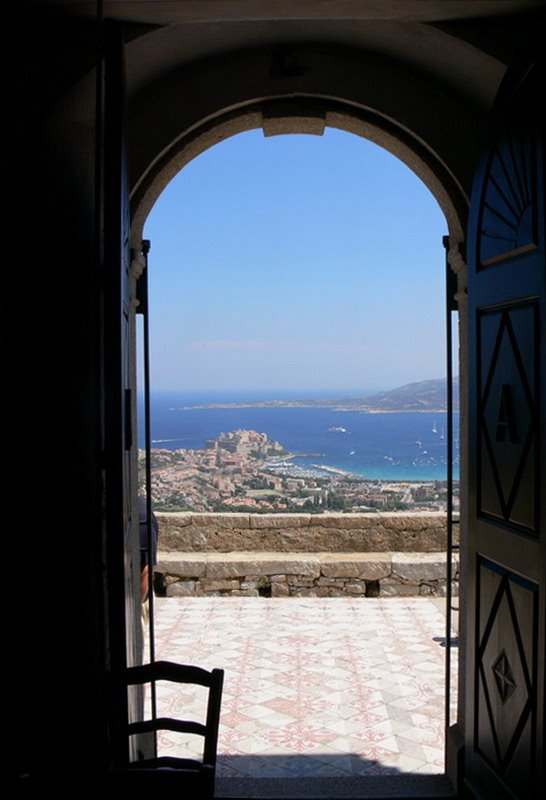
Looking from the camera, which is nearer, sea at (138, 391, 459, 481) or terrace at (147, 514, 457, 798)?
terrace at (147, 514, 457, 798)

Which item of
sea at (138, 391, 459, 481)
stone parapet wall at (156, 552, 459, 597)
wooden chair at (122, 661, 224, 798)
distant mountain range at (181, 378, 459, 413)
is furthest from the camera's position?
distant mountain range at (181, 378, 459, 413)

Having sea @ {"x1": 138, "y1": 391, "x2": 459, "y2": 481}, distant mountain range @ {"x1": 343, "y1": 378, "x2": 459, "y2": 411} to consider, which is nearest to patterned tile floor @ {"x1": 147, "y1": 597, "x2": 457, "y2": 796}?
sea @ {"x1": 138, "y1": 391, "x2": 459, "y2": 481}

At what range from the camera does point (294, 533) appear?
884cm

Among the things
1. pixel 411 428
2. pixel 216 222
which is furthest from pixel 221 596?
pixel 411 428

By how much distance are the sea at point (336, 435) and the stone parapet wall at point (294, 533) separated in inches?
992

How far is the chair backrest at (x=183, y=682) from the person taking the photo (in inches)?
96.5

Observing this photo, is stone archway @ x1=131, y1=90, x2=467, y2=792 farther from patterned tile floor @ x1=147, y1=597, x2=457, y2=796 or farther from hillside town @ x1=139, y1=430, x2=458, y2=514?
hillside town @ x1=139, y1=430, x2=458, y2=514

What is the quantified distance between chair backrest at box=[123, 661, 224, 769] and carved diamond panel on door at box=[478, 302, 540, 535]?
3.85 feet

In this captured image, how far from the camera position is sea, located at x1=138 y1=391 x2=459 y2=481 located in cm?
4275

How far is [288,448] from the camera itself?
44.9 meters

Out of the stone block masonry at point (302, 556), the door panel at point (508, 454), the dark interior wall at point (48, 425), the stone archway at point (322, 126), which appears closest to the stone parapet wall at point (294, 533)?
the stone block masonry at point (302, 556)

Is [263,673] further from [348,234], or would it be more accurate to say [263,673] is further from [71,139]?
[348,234]

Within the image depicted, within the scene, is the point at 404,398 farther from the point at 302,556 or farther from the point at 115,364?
the point at 115,364

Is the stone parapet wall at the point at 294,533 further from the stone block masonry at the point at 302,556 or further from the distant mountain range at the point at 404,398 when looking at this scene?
the distant mountain range at the point at 404,398
